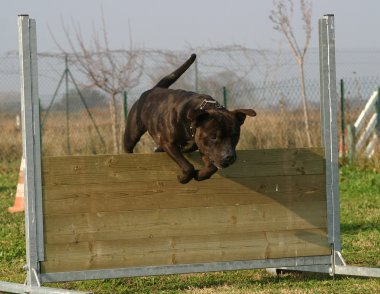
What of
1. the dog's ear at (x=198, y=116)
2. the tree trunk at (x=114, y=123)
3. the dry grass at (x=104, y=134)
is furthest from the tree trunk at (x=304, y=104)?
the dog's ear at (x=198, y=116)

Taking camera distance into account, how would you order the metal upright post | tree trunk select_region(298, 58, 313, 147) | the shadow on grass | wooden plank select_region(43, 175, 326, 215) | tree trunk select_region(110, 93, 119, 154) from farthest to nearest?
tree trunk select_region(110, 93, 119, 154) → tree trunk select_region(298, 58, 313, 147) → the shadow on grass → wooden plank select_region(43, 175, 326, 215) → the metal upright post

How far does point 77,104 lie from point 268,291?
37.5 feet

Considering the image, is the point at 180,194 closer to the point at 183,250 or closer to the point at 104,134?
the point at 183,250

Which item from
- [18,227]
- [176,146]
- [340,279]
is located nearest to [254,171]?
[176,146]

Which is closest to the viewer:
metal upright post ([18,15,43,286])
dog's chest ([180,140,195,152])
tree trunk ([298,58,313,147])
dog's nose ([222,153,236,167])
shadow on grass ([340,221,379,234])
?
dog's nose ([222,153,236,167])

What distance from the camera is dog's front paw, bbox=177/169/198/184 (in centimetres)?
563

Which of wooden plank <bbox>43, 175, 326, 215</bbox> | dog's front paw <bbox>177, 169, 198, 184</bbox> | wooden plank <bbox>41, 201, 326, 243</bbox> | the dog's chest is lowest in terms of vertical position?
wooden plank <bbox>41, 201, 326, 243</bbox>

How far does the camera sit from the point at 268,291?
18.6 feet

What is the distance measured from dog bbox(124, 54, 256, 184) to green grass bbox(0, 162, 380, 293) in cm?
84

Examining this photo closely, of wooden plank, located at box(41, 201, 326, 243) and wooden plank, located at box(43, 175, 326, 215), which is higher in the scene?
wooden plank, located at box(43, 175, 326, 215)

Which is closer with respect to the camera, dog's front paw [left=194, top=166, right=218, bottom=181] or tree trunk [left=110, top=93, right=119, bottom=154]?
dog's front paw [left=194, top=166, right=218, bottom=181]

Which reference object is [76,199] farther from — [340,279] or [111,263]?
[340,279]

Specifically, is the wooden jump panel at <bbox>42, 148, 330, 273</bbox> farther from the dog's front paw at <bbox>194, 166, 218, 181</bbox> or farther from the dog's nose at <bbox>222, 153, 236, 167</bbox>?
the dog's nose at <bbox>222, 153, 236, 167</bbox>

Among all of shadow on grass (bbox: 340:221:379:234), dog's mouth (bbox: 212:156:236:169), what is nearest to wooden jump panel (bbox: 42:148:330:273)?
dog's mouth (bbox: 212:156:236:169)
